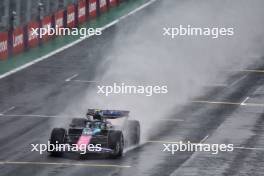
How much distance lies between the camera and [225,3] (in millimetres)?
86188

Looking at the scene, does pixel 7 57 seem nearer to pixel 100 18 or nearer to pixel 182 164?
pixel 100 18

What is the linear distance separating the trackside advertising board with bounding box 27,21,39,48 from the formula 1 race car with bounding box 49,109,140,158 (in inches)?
937

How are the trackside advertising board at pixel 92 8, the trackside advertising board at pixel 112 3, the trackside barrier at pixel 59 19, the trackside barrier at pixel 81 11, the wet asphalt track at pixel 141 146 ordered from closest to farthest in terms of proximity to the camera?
the wet asphalt track at pixel 141 146
the trackside barrier at pixel 59 19
the trackside barrier at pixel 81 11
the trackside advertising board at pixel 92 8
the trackside advertising board at pixel 112 3

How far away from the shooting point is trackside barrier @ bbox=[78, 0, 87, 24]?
72250 millimetres

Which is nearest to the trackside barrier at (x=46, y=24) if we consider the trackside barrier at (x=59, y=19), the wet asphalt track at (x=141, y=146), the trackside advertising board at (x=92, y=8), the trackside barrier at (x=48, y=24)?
the trackside barrier at (x=48, y=24)

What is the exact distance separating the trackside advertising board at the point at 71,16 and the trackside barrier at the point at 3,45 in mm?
8537

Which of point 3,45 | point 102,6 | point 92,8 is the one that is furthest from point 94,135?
point 102,6

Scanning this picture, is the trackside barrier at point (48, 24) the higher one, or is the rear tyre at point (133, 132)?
the trackside barrier at point (48, 24)

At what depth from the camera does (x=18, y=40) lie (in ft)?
209

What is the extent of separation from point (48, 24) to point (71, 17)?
3.53 m

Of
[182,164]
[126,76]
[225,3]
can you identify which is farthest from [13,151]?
[225,3]

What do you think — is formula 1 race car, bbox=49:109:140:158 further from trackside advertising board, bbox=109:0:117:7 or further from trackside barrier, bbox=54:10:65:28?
trackside advertising board, bbox=109:0:117:7

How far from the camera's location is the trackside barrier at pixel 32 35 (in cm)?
6481

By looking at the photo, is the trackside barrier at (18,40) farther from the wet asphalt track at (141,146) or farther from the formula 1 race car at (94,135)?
the formula 1 race car at (94,135)
